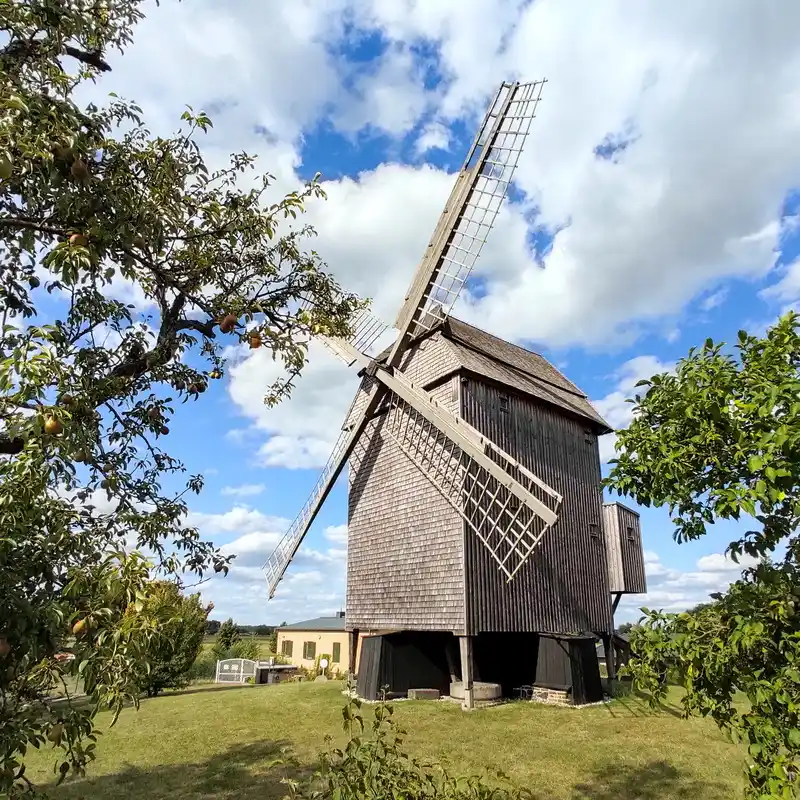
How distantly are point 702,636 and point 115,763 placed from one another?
38.7ft

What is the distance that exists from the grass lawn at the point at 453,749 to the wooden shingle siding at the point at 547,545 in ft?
8.00

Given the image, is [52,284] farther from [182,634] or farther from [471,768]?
[182,634]

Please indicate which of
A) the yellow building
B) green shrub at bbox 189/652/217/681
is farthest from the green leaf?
green shrub at bbox 189/652/217/681

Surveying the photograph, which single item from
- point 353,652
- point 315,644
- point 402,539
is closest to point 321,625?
point 315,644

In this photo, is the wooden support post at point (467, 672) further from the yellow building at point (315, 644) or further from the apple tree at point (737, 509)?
the yellow building at point (315, 644)

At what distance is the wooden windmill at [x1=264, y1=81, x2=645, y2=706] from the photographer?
16031 mm

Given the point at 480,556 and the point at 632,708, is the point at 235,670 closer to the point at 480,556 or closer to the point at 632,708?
the point at 480,556

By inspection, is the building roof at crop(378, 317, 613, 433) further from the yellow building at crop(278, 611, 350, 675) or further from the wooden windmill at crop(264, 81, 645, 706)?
the yellow building at crop(278, 611, 350, 675)

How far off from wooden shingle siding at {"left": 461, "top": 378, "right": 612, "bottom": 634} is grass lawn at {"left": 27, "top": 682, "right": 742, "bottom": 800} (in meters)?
2.44

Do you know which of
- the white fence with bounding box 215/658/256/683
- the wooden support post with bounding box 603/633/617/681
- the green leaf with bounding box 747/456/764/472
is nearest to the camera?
the green leaf with bounding box 747/456/764/472

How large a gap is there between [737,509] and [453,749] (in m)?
9.05

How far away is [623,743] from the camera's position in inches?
470

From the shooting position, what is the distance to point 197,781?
1009cm

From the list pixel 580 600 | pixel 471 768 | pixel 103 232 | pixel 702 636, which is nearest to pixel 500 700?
pixel 580 600
